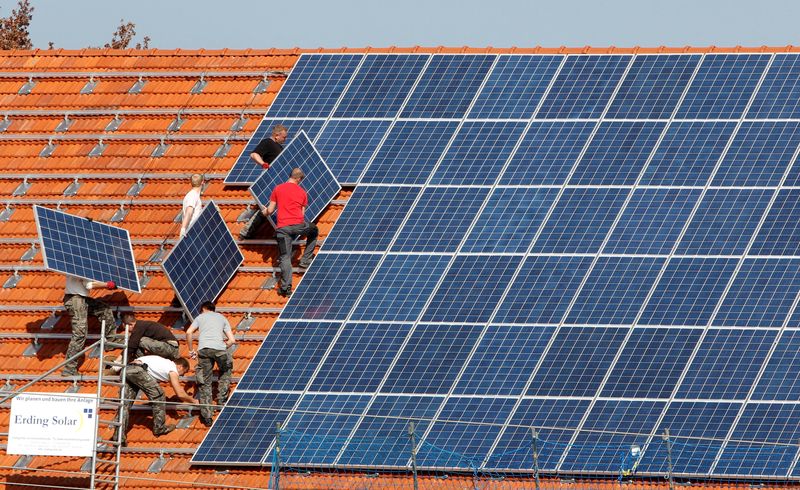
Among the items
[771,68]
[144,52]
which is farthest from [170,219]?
[771,68]

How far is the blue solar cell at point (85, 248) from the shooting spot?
94.6 feet

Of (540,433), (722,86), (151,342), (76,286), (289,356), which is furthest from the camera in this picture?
(722,86)

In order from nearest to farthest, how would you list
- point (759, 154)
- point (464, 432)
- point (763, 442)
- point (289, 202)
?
1. point (763, 442)
2. point (464, 432)
3. point (289, 202)
4. point (759, 154)

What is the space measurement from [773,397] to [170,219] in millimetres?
10867

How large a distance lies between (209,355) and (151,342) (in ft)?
3.31

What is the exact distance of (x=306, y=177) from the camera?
3120cm

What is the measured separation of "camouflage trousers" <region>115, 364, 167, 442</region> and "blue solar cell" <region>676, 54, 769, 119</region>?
33.3 feet

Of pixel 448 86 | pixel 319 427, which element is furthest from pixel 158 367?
pixel 448 86

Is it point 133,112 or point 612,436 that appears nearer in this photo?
point 612,436

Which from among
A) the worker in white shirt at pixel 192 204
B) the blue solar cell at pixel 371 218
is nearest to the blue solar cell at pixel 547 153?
the blue solar cell at pixel 371 218

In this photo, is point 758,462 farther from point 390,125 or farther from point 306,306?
point 390,125

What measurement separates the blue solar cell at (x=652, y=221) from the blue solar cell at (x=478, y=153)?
8.26 ft

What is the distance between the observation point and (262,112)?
33.5 meters

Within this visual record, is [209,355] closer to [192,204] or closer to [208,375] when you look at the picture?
[208,375]
